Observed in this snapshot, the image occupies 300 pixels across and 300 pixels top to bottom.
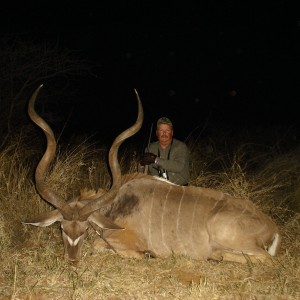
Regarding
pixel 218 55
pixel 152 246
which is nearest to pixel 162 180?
pixel 152 246

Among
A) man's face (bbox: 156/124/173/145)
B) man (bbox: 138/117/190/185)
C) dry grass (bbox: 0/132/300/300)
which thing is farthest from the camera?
man's face (bbox: 156/124/173/145)

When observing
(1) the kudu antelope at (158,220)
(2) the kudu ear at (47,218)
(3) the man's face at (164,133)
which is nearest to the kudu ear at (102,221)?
(1) the kudu antelope at (158,220)

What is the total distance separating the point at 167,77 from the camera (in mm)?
17078

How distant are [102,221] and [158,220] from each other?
42 cm

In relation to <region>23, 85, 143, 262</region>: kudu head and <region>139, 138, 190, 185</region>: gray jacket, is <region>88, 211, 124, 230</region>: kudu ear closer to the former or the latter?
<region>23, 85, 143, 262</region>: kudu head

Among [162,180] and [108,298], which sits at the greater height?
[162,180]

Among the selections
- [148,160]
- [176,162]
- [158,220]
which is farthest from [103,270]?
[176,162]

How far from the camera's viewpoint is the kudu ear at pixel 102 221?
3.10 meters

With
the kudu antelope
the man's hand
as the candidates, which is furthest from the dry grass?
the man's hand

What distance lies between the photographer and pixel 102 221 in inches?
123

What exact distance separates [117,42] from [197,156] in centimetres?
1117

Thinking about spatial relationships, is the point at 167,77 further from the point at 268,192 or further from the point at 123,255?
the point at 123,255

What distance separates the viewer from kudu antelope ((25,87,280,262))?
10.1 feet

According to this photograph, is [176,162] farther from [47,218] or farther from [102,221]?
[47,218]
